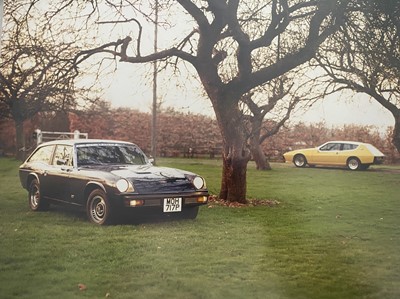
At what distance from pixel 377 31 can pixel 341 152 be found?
0.65 m

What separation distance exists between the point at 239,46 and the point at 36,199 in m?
1.20

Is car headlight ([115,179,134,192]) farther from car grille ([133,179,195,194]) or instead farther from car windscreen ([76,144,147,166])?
car windscreen ([76,144,147,166])

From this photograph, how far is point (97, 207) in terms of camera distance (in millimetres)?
2168

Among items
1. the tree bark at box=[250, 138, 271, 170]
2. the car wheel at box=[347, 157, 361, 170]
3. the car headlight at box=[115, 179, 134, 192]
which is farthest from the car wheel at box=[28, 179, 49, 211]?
the car wheel at box=[347, 157, 361, 170]

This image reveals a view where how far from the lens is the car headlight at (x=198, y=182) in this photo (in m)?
2.33

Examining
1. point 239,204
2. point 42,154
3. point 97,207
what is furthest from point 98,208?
point 239,204

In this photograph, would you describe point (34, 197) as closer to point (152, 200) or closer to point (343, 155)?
point (152, 200)

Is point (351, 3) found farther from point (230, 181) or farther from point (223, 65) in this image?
point (230, 181)

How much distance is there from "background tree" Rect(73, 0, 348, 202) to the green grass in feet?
0.53

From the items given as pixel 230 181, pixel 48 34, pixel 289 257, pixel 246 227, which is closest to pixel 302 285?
pixel 289 257

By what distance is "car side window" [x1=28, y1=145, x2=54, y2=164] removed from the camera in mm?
2186

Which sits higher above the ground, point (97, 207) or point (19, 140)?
point (19, 140)

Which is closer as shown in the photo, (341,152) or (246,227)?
(246,227)

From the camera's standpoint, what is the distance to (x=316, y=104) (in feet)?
8.63
